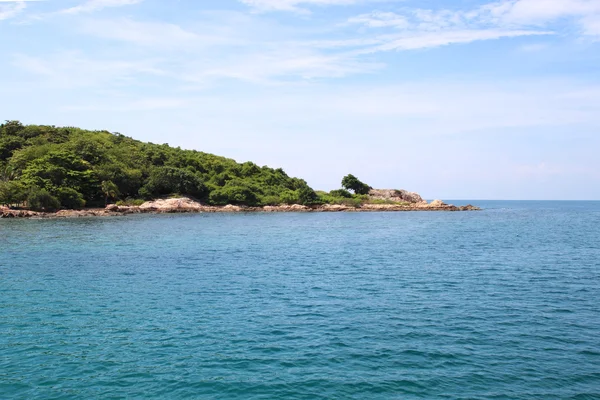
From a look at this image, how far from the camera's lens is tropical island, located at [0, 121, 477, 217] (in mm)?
87688

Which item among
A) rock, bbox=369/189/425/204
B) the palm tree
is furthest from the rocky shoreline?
the palm tree

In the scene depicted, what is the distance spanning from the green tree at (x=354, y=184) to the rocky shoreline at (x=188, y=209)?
37.4ft

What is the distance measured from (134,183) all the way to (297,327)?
328 feet

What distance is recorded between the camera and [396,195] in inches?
6068

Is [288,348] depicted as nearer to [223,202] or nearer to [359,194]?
[223,202]

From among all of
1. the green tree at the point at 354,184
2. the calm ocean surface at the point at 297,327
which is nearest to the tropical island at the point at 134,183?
the green tree at the point at 354,184

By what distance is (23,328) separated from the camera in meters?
18.8

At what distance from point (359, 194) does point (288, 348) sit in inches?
5218

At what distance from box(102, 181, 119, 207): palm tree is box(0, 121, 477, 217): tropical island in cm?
27

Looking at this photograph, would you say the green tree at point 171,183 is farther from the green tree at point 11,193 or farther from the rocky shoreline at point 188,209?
the green tree at point 11,193

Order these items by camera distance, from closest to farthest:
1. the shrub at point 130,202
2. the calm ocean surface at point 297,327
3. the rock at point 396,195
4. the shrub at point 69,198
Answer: the calm ocean surface at point 297,327, the shrub at point 69,198, the shrub at point 130,202, the rock at point 396,195

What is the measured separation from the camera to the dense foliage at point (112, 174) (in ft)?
289

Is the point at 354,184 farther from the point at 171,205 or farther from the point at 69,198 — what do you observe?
the point at 69,198

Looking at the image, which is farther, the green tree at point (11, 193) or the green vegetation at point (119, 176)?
the green vegetation at point (119, 176)
